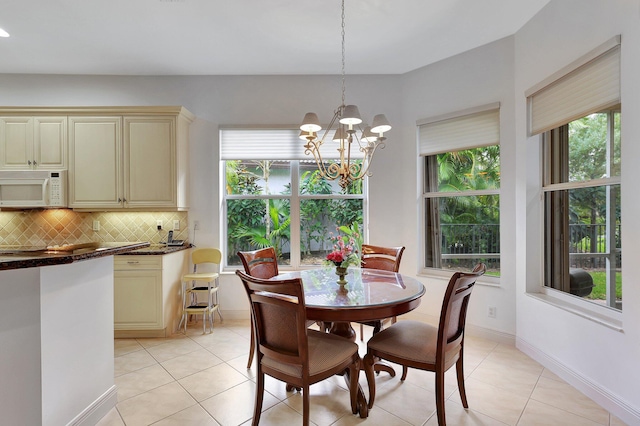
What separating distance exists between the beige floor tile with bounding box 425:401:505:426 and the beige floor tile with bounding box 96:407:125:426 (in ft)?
6.33

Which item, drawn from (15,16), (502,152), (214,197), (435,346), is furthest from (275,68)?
(435,346)

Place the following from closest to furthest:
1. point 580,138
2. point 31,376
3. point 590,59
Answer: point 31,376
point 590,59
point 580,138

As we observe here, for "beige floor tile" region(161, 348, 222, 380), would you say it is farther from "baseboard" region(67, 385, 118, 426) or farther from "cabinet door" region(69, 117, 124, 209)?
"cabinet door" region(69, 117, 124, 209)

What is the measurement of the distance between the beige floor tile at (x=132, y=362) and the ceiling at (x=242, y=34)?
10.1ft

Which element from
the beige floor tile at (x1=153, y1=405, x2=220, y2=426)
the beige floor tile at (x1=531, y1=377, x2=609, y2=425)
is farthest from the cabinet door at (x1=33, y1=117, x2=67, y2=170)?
the beige floor tile at (x1=531, y1=377, x2=609, y2=425)

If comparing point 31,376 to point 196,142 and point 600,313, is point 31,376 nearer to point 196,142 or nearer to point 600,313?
point 196,142

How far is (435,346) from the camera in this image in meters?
1.83

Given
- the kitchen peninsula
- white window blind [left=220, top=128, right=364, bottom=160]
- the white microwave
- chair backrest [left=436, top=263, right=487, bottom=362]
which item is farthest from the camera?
white window blind [left=220, top=128, right=364, bottom=160]

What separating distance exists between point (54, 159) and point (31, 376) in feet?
9.29

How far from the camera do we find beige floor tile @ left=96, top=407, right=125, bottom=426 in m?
1.83

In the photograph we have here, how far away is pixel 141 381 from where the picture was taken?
2312 mm

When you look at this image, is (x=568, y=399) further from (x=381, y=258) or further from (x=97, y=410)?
(x=97, y=410)

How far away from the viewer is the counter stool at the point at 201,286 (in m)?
3.31

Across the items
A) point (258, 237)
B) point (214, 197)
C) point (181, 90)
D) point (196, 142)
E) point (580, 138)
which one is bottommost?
point (258, 237)
